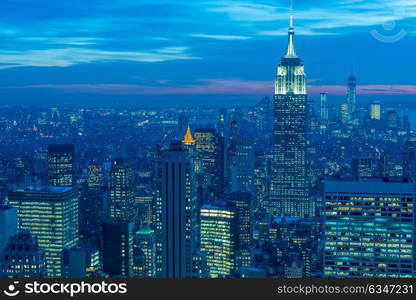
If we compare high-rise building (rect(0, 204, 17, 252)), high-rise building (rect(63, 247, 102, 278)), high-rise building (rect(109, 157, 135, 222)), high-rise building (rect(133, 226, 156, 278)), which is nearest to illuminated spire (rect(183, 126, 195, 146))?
high-rise building (rect(109, 157, 135, 222))

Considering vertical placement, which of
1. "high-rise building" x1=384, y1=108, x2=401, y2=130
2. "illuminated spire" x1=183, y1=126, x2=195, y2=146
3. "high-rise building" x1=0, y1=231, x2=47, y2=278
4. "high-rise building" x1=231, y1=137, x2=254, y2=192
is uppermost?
"high-rise building" x1=384, y1=108, x2=401, y2=130

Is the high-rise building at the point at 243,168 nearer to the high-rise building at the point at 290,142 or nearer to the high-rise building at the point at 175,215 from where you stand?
the high-rise building at the point at 290,142

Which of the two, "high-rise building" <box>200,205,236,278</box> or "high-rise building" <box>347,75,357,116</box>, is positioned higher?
"high-rise building" <box>347,75,357,116</box>

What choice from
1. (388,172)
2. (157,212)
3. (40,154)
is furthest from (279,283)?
(40,154)

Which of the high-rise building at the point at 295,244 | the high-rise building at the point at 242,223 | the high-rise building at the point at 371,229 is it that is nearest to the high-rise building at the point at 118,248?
the high-rise building at the point at 242,223

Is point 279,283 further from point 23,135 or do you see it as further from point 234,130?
point 234,130

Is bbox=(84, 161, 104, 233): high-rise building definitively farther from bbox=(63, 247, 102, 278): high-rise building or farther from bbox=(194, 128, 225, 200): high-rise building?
bbox=(194, 128, 225, 200): high-rise building
